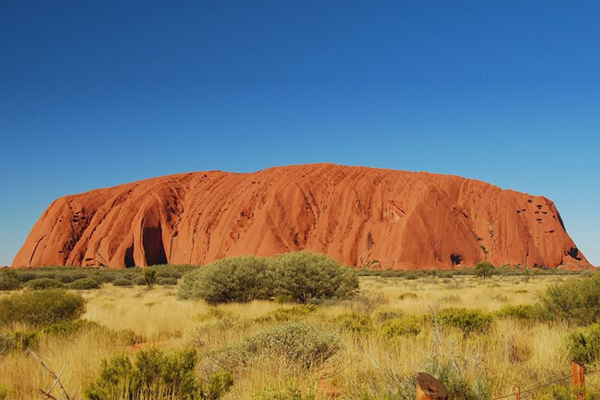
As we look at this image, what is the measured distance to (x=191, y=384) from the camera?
4.48 metres

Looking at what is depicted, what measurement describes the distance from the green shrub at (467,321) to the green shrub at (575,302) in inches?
78.7

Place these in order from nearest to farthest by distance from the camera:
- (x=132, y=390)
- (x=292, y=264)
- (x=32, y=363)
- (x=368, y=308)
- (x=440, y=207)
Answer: (x=132, y=390) → (x=32, y=363) → (x=368, y=308) → (x=292, y=264) → (x=440, y=207)

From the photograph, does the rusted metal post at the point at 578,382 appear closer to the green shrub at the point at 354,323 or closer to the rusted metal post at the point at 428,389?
the rusted metal post at the point at 428,389

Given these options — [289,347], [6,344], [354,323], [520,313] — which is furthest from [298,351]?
[520,313]

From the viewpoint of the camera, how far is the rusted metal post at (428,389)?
97.9 inches

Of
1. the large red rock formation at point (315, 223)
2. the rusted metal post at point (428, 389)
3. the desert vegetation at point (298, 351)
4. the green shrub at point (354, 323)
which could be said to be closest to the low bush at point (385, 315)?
the desert vegetation at point (298, 351)

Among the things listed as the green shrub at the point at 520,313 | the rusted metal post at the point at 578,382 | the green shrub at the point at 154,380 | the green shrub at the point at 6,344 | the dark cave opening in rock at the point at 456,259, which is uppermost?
the rusted metal post at the point at 578,382

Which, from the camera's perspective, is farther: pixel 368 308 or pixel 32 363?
pixel 368 308

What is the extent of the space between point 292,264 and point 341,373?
469 inches

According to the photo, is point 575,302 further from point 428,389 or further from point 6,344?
point 6,344

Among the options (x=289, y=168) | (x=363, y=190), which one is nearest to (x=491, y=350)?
(x=363, y=190)

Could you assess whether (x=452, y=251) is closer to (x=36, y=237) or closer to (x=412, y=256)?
(x=412, y=256)

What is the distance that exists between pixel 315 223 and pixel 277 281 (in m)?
53.1

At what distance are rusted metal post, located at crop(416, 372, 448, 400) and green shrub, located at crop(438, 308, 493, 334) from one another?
21.1 ft
